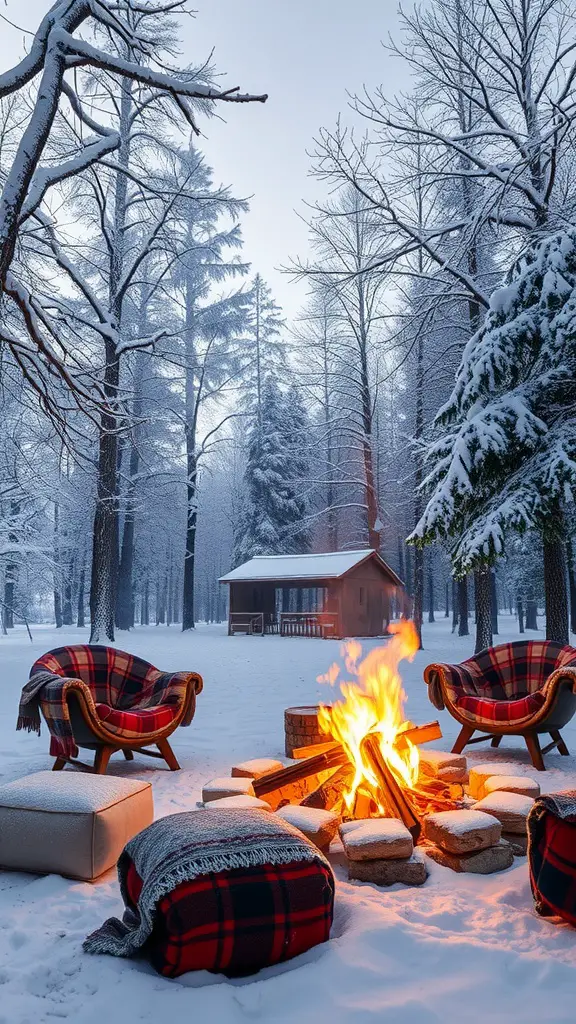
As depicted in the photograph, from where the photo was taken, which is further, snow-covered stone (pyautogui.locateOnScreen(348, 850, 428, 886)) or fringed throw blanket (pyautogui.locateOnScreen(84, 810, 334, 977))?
snow-covered stone (pyautogui.locateOnScreen(348, 850, 428, 886))

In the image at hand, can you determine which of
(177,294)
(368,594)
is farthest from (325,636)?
Answer: (177,294)

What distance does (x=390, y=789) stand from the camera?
396 cm

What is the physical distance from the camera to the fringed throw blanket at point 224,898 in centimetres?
247

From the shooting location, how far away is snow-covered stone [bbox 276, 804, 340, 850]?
142 inches

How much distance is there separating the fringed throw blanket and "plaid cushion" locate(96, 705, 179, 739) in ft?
8.12

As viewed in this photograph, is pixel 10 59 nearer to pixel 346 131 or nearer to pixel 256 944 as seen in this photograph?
pixel 346 131

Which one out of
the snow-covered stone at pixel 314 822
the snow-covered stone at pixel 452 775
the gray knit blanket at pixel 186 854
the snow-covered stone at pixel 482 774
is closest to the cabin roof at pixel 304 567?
the snow-covered stone at pixel 452 775

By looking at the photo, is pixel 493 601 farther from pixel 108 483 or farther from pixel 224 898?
pixel 224 898

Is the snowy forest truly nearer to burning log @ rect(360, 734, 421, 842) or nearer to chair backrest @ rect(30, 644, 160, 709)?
chair backrest @ rect(30, 644, 160, 709)

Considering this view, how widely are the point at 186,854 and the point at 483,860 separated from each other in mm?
1780

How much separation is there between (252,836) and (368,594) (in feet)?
69.0

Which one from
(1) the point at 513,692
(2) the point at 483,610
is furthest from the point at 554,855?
(2) the point at 483,610

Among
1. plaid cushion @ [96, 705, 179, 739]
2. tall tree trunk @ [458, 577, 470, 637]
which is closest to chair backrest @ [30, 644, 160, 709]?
plaid cushion @ [96, 705, 179, 739]

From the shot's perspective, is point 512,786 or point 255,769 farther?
point 255,769
